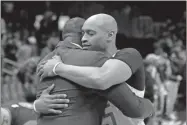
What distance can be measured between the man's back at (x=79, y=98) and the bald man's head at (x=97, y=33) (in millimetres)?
77

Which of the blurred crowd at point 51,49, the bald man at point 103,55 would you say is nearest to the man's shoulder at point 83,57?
the bald man at point 103,55

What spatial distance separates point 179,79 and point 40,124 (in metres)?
6.94

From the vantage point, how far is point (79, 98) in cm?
256

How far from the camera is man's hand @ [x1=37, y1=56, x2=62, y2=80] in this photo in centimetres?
263

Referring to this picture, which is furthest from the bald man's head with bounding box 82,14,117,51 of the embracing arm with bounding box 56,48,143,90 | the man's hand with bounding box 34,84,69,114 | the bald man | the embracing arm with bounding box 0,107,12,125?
the embracing arm with bounding box 0,107,12,125

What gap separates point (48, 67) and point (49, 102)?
0.62ft

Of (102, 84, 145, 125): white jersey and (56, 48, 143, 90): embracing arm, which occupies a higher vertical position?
(56, 48, 143, 90): embracing arm

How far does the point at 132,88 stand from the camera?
9.04 feet

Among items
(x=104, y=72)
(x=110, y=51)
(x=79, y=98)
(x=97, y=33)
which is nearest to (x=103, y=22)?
(x=97, y=33)

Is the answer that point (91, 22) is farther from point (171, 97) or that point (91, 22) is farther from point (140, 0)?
point (140, 0)

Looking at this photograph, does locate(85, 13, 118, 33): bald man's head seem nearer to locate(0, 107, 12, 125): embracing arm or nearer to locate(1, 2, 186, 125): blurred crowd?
locate(0, 107, 12, 125): embracing arm

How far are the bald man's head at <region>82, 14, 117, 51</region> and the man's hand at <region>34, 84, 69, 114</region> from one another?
31 centimetres

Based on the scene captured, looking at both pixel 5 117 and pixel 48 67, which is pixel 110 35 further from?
pixel 5 117

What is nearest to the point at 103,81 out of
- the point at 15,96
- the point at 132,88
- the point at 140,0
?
the point at 132,88
